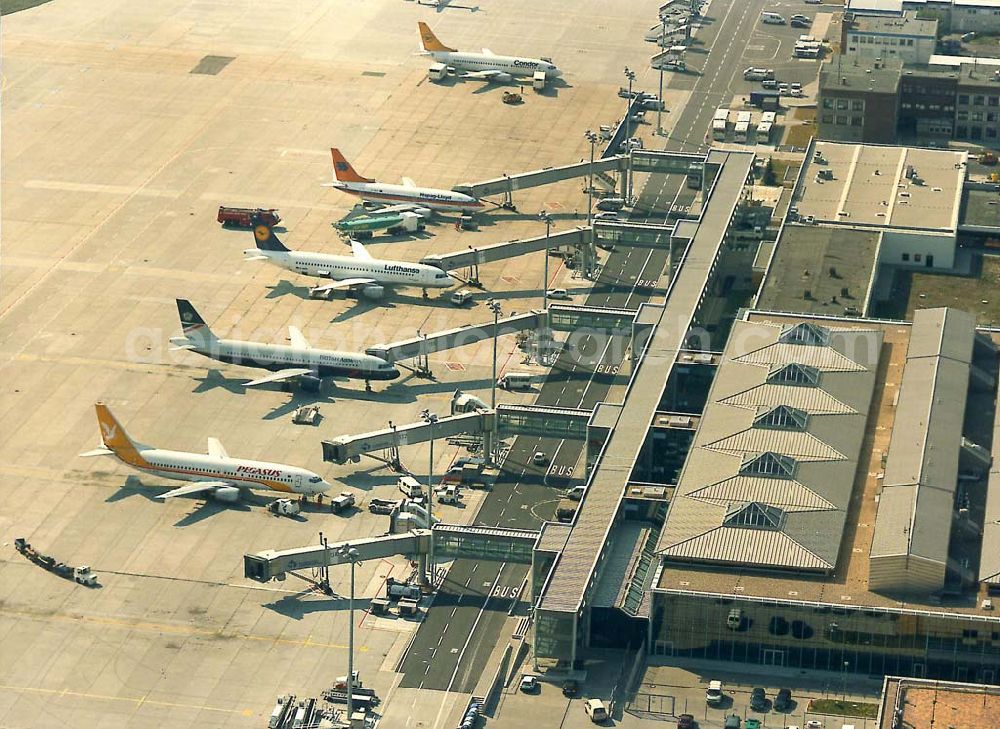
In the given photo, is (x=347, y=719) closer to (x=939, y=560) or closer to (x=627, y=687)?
(x=627, y=687)

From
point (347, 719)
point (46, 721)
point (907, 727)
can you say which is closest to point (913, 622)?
point (907, 727)

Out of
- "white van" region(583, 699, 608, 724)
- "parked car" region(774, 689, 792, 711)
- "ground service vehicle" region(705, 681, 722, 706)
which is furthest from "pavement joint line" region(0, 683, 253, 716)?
"parked car" region(774, 689, 792, 711)

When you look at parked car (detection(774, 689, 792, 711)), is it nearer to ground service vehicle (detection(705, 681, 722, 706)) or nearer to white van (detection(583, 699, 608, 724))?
ground service vehicle (detection(705, 681, 722, 706))

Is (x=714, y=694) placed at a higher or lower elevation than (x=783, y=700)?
higher

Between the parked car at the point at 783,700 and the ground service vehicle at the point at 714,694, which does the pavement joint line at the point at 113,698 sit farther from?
the parked car at the point at 783,700

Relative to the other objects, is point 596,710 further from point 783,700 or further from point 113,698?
point 113,698

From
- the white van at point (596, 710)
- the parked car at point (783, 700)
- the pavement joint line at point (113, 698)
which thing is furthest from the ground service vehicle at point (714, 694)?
the pavement joint line at point (113, 698)

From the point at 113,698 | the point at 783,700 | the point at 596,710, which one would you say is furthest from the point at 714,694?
the point at 113,698
